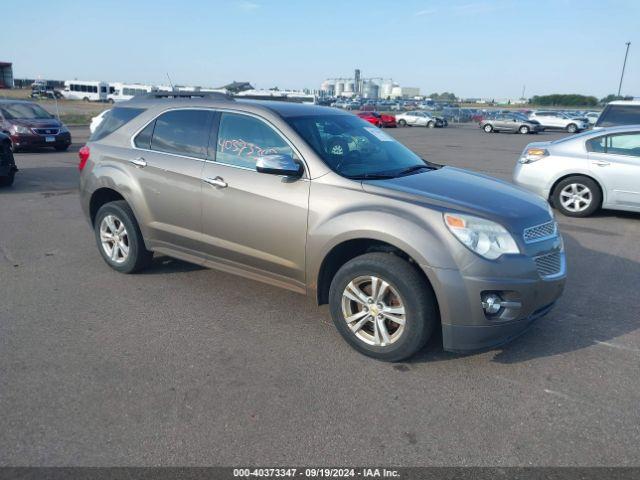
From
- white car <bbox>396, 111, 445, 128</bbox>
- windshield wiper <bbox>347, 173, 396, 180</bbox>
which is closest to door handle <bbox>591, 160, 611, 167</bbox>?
windshield wiper <bbox>347, 173, 396, 180</bbox>

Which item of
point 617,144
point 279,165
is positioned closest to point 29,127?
point 279,165

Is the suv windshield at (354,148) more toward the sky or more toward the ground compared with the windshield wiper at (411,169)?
more toward the sky

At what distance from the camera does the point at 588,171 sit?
28.1 ft

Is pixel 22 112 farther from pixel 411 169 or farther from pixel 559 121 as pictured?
pixel 559 121

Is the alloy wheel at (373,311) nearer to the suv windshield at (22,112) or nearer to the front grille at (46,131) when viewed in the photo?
the front grille at (46,131)

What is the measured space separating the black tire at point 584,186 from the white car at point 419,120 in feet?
117

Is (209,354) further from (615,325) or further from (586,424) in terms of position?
(615,325)

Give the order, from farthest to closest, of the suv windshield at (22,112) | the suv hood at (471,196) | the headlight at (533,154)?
the suv windshield at (22,112) < the headlight at (533,154) < the suv hood at (471,196)

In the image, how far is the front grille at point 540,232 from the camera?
146 inches

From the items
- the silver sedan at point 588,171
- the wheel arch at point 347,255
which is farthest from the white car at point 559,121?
the wheel arch at point 347,255

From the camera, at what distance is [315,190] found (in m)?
4.04

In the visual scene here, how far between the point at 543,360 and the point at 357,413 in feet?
5.23

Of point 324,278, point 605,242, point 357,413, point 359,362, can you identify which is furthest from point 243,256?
point 605,242

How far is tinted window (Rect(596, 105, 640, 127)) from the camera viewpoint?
1180cm
